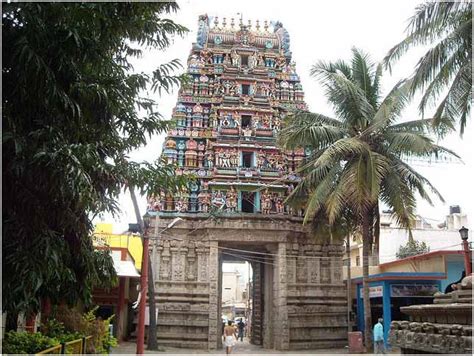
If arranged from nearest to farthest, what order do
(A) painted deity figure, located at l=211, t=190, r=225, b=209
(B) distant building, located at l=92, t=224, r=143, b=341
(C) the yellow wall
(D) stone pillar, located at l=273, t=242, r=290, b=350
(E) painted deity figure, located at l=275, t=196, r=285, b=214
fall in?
1. (D) stone pillar, located at l=273, t=242, r=290, b=350
2. (B) distant building, located at l=92, t=224, r=143, b=341
3. (A) painted deity figure, located at l=211, t=190, r=225, b=209
4. (E) painted deity figure, located at l=275, t=196, r=285, b=214
5. (C) the yellow wall

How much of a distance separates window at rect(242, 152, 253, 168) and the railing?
45.4 ft

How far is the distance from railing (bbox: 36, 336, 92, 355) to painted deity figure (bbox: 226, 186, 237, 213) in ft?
37.6

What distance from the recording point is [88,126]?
7.86m

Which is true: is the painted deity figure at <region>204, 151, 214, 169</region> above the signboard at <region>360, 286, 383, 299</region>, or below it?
above

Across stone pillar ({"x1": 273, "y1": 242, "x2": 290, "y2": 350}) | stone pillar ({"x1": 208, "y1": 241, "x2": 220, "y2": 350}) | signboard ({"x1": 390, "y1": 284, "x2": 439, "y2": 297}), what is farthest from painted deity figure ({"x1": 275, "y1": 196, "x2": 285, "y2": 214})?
signboard ({"x1": 390, "y1": 284, "x2": 439, "y2": 297})

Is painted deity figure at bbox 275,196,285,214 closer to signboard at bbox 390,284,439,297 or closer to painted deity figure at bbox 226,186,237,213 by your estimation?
painted deity figure at bbox 226,186,237,213

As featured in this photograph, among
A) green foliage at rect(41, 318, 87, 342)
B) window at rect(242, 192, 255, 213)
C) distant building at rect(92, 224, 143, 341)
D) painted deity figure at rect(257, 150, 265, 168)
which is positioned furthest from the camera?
painted deity figure at rect(257, 150, 265, 168)

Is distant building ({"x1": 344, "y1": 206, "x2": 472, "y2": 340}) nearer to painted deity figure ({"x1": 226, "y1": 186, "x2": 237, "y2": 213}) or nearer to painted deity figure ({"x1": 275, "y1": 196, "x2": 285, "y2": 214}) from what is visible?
painted deity figure ({"x1": 275, "y1": 196, "x2": 285, "y2": 214})

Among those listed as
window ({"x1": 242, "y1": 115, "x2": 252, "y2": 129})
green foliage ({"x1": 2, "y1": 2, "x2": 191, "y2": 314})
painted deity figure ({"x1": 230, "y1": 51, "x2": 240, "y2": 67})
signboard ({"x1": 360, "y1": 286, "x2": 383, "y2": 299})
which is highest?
painted deity figure ({"x1": 230, "y1": 51, "x2": 240, "y2": 67})

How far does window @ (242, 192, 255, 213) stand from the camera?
23.9 m

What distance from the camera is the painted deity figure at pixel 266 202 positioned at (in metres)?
23.3

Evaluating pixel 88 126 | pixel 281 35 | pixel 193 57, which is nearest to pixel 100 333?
pixel 88 126

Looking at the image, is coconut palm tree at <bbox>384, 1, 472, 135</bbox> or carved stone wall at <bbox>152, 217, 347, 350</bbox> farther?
carved stone wall at <bbox>152, 217, 347, 350</bbox>

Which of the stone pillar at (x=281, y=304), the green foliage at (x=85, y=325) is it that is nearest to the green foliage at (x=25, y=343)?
the green foliage at (x=85, y=325)
